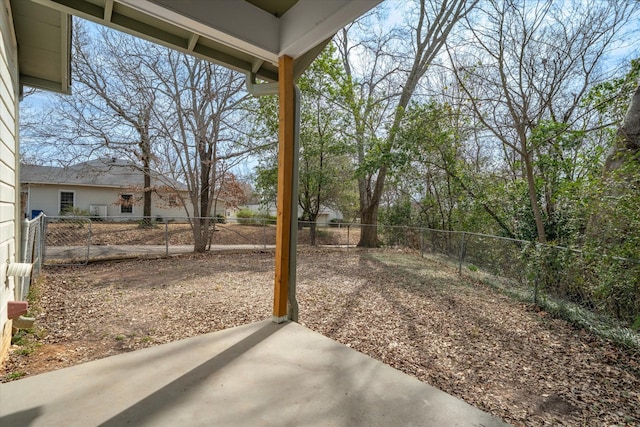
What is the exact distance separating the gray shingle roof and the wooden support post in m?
6.86

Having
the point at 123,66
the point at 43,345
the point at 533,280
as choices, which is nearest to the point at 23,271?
the point at 43,345

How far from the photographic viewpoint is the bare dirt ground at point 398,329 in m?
2.34

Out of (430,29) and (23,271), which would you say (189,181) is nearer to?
(23,271)

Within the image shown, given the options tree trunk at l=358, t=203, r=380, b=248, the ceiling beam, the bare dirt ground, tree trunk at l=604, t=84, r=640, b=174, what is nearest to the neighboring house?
tree trunk at l=358, t=203, r=380, b=248

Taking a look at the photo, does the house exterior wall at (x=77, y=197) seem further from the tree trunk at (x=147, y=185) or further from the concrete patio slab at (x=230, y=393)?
the concrete patio slab at (x=230, y=393)

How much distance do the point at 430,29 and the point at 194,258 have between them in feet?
30.0

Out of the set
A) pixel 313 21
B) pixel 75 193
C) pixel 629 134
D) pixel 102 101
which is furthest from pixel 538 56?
pixel 75 193

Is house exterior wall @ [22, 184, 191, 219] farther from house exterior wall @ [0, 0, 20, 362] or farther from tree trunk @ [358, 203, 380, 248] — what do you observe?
house exterior wall @ [0, 0, 20, 362]

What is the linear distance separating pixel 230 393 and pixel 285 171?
5.51ft

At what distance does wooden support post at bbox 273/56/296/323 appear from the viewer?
8.73 feet

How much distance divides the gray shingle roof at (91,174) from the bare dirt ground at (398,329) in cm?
355

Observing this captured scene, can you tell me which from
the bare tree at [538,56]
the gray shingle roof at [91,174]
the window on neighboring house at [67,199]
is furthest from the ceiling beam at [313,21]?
the window on neighboring house at [67,199]

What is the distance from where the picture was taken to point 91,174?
34.5ft

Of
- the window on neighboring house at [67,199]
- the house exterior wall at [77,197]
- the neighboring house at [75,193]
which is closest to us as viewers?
the neighboring house at [75,193]
